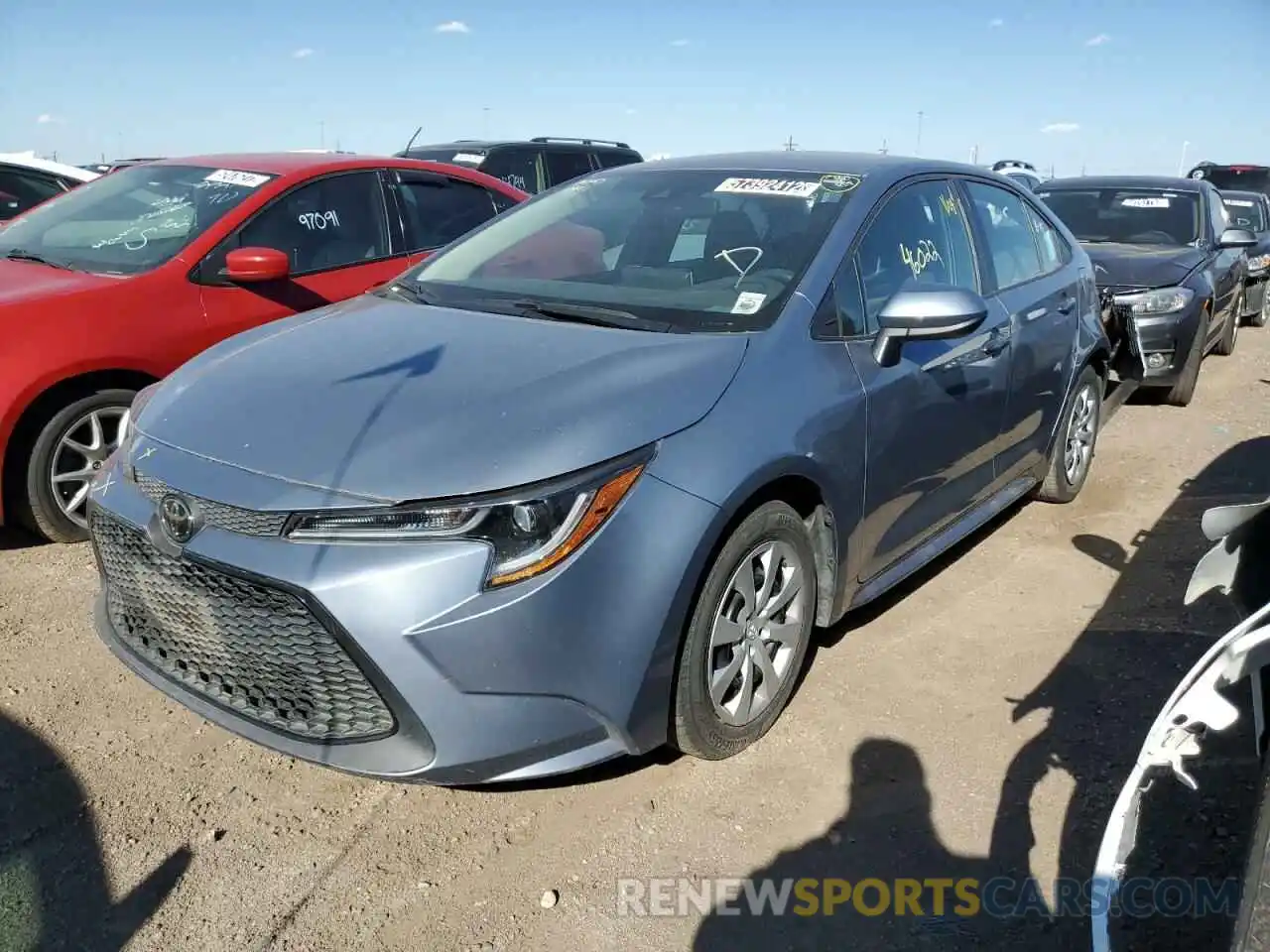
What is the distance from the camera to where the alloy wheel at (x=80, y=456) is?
396 cm

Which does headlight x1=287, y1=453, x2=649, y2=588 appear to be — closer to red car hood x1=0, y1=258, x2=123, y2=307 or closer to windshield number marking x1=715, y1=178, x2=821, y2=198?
windshield number marking x1=715, y1=178, x2=821, y2=198

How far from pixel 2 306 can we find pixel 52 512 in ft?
2.68

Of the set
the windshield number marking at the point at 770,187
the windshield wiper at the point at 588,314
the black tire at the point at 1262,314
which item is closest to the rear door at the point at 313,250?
the windshield wiper at the point at 588,314

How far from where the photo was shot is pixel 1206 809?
8.35ft

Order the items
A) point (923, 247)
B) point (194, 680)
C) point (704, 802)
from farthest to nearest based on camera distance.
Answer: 1. point (923, 247)
2. point (704, 802)
3. point (194, 680)

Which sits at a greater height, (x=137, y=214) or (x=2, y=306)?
(x=137, y=214)

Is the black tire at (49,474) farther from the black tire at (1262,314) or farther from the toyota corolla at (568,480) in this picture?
the black tire at (1262,314)

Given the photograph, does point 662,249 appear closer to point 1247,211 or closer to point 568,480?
point 568,480

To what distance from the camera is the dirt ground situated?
7.28ft

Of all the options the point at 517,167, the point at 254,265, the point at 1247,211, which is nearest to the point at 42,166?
the point at 517,167

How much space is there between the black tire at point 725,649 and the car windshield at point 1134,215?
600 cm

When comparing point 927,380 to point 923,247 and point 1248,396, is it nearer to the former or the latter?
point 923,247

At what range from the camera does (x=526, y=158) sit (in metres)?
9.47

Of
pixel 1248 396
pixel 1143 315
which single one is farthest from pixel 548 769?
pixel 1248 396
